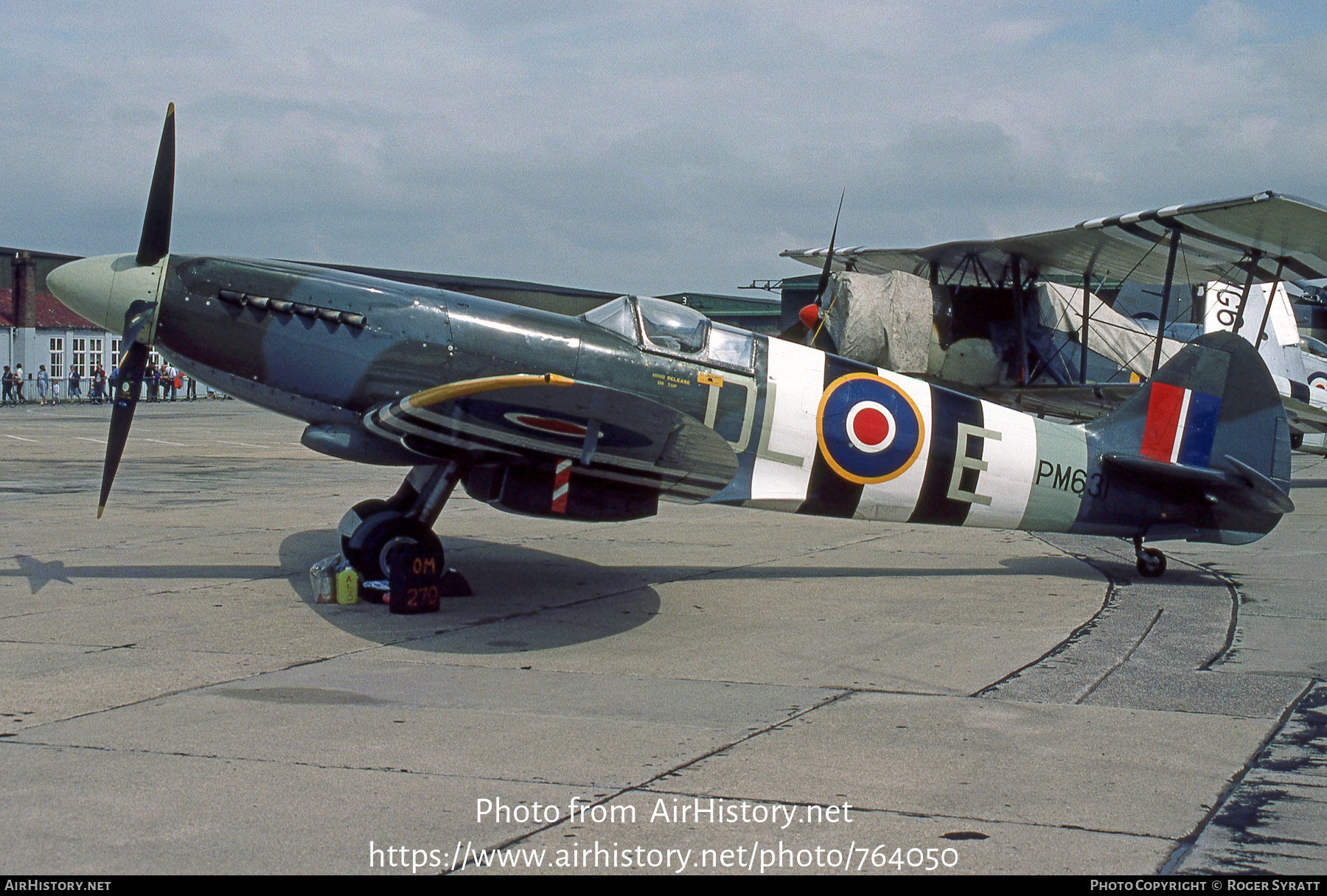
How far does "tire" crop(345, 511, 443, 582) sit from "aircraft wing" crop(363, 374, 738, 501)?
22.7 inches

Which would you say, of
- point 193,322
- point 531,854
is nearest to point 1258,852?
point 531,854

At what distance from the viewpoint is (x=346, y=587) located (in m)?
7.53

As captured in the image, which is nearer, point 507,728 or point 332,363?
point 507,728

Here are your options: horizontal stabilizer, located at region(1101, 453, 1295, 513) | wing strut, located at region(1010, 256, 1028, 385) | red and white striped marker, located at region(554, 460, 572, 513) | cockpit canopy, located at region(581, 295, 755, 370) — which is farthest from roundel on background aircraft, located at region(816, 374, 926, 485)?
wing strut, located at region(1010, 256, 1028, 385)

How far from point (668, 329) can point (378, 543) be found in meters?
2.42

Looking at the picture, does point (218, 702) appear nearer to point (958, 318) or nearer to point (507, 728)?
point (507, 728)

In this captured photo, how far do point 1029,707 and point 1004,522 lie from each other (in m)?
3.85

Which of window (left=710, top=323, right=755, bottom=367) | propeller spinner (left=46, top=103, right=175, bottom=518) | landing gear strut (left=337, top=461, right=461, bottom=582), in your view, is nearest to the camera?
propeller spinner (left=46, top=103, right=175, bottom=518)

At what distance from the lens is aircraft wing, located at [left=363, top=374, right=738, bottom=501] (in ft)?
20.9

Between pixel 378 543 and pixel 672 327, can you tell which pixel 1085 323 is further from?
pixel 378 543

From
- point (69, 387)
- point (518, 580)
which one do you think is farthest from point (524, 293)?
point (518, 580)

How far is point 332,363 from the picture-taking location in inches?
294

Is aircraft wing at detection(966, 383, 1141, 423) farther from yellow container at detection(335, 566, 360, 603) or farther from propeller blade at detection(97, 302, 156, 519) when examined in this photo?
propeller blade at detection(97, 302, 156, 519)

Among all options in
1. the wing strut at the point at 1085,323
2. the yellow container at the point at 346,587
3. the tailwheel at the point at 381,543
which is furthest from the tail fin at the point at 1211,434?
the wing strut at the point at 1085,323
